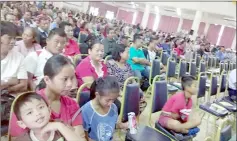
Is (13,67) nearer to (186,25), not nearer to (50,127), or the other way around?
(50,127)

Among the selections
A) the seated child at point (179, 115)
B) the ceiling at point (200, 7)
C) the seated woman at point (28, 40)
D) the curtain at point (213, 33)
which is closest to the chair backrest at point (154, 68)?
the ceiling at point (200, 7)

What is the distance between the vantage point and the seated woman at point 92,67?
7.02 feet

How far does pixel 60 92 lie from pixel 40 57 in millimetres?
795

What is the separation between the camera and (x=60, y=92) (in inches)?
44.6

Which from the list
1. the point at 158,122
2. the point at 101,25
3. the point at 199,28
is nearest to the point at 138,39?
the point at 158,122

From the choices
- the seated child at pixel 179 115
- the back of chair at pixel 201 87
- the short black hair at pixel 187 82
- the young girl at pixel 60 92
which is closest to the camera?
the young girl at pixel 60 92

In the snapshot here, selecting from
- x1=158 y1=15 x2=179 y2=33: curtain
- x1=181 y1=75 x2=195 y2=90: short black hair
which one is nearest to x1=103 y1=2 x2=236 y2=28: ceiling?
x1=181 y1=75 x2=195 y2=90: short black hair

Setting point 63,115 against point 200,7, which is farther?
point 200,7

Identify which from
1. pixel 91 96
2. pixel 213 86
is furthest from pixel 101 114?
pixel 213 86

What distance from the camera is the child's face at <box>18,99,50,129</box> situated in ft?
3.24

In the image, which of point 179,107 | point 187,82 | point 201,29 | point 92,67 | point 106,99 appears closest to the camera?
point 106,99

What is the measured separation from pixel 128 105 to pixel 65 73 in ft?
3.00

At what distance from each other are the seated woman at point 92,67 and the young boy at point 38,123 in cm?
107

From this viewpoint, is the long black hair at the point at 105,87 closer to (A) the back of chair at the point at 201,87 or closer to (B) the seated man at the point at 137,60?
(B) the seated man at the point at 137,60
